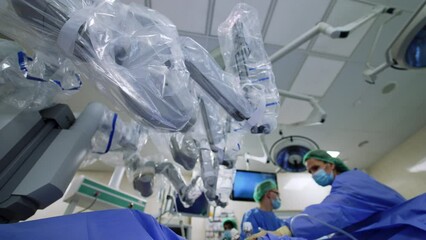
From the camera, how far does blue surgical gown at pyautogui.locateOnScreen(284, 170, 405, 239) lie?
108cm

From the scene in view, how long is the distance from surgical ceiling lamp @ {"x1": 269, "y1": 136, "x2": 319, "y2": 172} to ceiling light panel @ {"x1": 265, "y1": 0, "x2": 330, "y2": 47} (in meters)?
0.85

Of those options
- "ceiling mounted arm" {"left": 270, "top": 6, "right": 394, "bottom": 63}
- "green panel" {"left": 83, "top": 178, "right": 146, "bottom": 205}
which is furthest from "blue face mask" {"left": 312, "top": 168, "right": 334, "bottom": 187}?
"green panel" {"left": 83, "top": 178, "right": 146, "bottom": 205}

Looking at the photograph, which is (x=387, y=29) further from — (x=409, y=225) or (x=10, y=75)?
(x=10, y=75)

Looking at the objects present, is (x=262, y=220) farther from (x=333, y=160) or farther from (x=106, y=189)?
(x=106, y=189)

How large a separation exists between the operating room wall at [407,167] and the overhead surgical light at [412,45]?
2673 mm

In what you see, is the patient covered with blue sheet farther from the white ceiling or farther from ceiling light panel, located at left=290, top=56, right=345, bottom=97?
ceiling light panel, located at left=290, top=56, right=345, bottom=97

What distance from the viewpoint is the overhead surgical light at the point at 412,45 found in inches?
44.4

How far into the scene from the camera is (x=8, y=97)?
57cm

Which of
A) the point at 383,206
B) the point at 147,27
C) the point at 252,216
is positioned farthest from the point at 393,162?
the point at 147,27

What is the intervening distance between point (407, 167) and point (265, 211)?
2.70 m

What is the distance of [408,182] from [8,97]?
14.6 feet

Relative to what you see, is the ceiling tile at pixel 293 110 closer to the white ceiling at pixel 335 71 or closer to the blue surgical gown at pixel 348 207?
the white ceiling at pixel 335 71

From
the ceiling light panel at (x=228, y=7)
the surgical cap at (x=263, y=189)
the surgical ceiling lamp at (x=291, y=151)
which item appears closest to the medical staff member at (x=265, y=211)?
the surgical cap at (x=263, y=189)

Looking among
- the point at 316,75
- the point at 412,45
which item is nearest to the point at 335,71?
the point at 316,75
